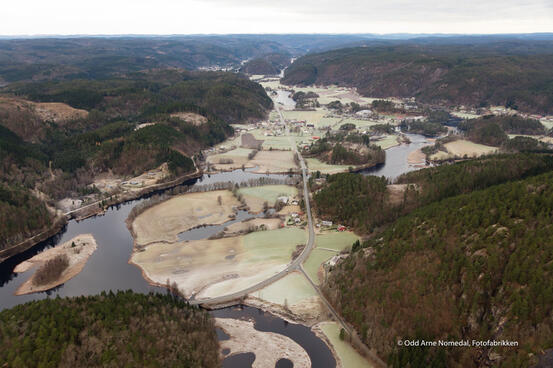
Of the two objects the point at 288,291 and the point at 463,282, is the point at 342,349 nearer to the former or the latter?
the point at 288,291

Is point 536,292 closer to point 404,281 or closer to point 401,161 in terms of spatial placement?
point 404,281

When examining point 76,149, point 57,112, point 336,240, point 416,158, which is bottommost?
point 416,158

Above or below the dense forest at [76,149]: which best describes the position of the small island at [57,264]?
below

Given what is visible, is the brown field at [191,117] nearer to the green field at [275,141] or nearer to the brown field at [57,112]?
the green field at [275,141]

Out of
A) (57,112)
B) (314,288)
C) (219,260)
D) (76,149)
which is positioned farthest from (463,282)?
(57,112)

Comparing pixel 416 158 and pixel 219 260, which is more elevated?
pixel 219 260

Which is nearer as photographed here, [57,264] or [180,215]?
[57,264]

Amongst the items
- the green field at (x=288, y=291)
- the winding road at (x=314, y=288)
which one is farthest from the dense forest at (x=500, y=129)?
the green field at (x=288, y=291)
